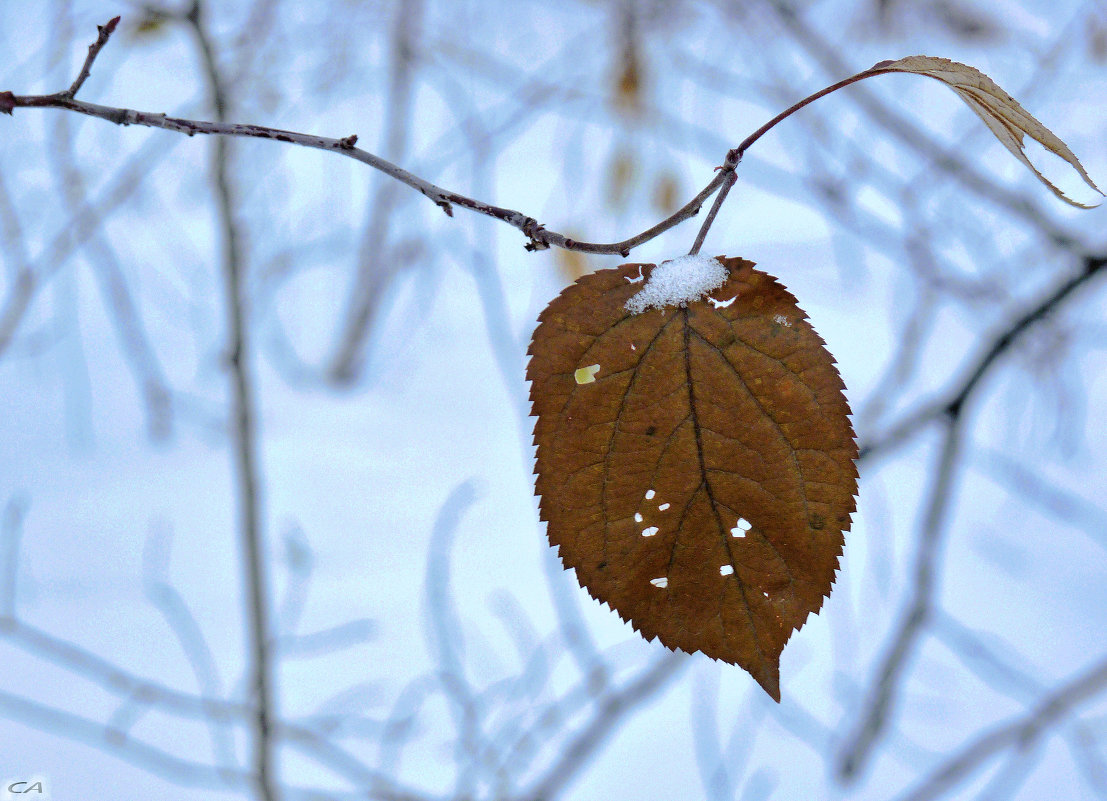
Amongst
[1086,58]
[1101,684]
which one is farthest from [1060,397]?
[1086,58]

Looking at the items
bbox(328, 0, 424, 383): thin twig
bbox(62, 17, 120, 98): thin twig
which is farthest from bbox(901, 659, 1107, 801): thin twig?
bbox(328, 0, 424, 383): thin twig

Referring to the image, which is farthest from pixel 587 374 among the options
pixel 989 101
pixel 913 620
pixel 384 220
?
pixel 384 220

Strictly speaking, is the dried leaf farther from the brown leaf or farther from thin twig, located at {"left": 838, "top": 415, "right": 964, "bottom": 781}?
thin twig, located at {"left": 838, "top": 415, "right": 964, "bottom": 781}

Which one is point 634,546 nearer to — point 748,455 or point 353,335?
point 748,455

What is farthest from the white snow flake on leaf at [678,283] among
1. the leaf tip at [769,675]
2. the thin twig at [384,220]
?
the thin twig at [384,220]

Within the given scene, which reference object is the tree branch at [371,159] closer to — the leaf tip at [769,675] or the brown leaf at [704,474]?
the brown leaf at [704,474]
